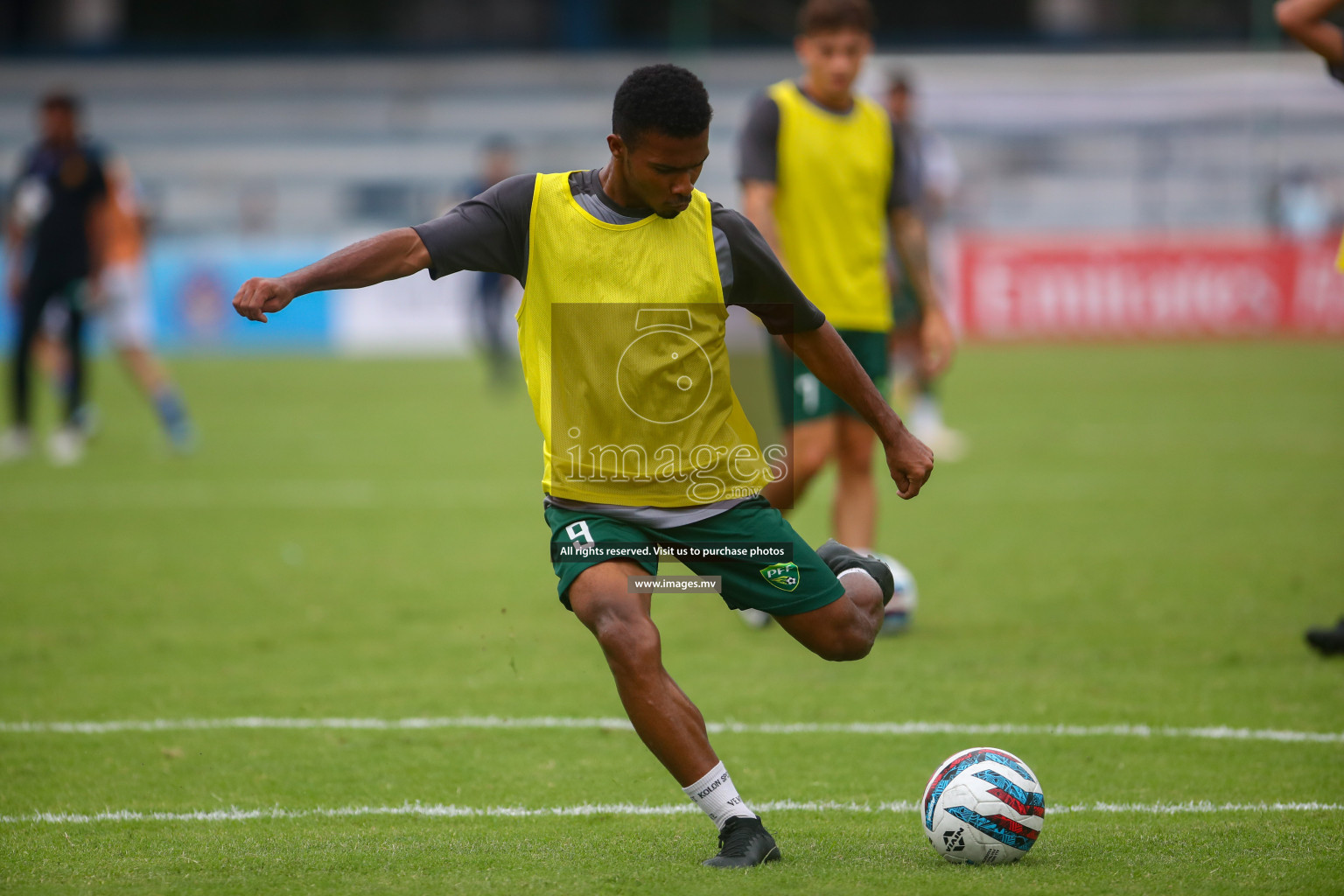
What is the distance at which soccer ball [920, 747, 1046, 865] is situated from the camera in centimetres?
378

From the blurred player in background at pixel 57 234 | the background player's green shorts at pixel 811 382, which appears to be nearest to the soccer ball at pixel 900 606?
the background player's green shorts at pixel 811 382

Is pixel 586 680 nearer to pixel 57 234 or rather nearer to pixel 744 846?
pixel 744 846

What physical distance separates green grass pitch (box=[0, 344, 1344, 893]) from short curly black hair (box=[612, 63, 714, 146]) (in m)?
1.78

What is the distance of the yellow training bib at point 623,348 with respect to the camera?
3.85 metres

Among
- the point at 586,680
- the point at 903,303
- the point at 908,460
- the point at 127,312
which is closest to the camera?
the point at 908,460

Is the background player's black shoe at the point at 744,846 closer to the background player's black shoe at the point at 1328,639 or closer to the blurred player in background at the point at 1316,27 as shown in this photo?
the background player's black shoe at the point at 1328,639

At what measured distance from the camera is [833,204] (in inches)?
256

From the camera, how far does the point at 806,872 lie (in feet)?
12.1

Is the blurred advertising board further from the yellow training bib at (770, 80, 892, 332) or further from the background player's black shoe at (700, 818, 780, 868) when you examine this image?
the background player's black shoe at (700, 818, 780, 868)

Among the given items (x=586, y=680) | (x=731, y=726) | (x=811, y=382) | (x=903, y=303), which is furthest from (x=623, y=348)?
(x=903, y=303)

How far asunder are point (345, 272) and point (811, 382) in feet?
10.2

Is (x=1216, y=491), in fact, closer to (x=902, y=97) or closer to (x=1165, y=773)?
(x=902, y=97)

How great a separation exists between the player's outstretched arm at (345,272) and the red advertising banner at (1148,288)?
802 inches

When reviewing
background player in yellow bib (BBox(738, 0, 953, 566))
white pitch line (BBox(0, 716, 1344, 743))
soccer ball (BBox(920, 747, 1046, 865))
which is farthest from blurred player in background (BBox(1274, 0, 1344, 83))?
soccer ball (BBox(920, 747, 1046, 865))
